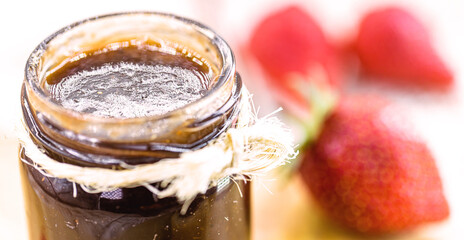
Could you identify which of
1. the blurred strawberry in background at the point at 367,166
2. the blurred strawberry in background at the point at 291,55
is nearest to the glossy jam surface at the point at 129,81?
the blurred strawberry in background at the point at 367,166

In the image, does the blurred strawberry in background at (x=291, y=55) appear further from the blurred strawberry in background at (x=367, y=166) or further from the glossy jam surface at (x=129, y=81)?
the glossy jam surface at (x=129, y=81)

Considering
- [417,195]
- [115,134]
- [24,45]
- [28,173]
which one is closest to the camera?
[115,134]

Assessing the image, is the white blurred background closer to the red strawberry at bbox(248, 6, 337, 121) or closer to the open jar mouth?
the red strawberry at bbox(248, 6, 337, 121)

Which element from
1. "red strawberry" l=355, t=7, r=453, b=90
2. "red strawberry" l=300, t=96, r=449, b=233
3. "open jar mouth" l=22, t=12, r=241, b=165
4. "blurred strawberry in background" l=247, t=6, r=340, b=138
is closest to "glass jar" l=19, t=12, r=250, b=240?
"open jar mouth" l=22, t=12, r=241, b=165

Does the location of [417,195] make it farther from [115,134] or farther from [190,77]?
[115,134]

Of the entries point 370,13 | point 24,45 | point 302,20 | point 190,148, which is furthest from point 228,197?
point 24,45

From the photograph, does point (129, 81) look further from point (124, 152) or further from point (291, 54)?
point (291, 54)
